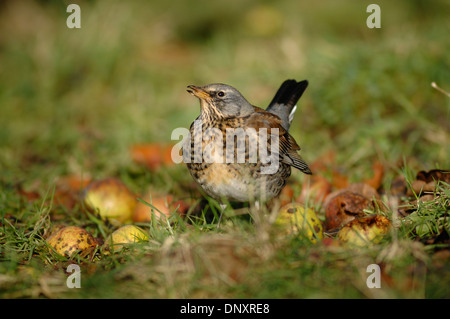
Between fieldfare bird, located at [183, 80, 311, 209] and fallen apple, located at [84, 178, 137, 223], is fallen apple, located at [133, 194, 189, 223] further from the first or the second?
fieldfare bird, located at [183, 80, 311, 209]

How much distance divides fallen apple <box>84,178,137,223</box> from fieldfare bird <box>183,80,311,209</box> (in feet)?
2.49

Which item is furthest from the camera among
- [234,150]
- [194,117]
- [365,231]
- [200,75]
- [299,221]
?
[200,75]

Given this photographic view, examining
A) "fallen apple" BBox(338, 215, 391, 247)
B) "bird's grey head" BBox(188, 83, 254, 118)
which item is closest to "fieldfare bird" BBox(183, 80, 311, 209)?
"bird's grey head" BBox(188, 83, 254, 118)

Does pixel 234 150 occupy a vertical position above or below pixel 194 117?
below

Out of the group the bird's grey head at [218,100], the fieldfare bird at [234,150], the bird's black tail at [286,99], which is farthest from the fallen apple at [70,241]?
the bird's black tail at [286,99]

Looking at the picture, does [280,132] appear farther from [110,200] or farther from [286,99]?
[110,200]

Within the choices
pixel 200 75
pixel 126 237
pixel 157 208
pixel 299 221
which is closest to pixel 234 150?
pixel 299 221

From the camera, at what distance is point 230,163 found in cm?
367

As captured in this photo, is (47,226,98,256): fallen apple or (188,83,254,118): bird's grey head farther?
(188,83,254,118): bird's grey head

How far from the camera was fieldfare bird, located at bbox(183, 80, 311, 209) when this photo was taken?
145 inches

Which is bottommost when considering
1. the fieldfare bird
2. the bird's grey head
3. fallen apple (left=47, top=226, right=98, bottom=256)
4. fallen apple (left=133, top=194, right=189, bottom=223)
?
fallen apple (left=47, top=226, right=98, bottom=256)

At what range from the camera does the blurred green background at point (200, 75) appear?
225 inches

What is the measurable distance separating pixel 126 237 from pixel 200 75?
197 inches

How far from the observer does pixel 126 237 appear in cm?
354
